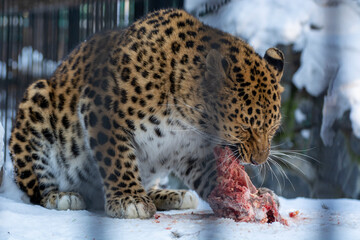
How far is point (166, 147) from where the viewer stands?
3719 mm

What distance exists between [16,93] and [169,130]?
3221 millimetres

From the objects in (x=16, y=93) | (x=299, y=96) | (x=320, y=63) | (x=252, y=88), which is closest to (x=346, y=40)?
(x=320, y=63)

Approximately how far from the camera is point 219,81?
134 inches

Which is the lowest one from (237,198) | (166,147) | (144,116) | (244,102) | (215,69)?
(237,198)

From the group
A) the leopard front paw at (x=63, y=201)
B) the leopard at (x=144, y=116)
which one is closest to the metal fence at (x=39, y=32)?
the leopard at (x=144, y=116)

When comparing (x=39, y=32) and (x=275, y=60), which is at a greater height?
(x=39, y=32)

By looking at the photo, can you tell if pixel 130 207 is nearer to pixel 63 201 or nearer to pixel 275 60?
pixel 63 201

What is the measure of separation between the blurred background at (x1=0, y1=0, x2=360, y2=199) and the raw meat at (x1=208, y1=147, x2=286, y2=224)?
236 cm

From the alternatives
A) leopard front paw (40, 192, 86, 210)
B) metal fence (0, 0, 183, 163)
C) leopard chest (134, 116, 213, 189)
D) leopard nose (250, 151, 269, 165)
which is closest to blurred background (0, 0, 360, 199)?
metal fence (0, 0, 183, 163)

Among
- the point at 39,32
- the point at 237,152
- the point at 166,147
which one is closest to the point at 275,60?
the point at 237,152

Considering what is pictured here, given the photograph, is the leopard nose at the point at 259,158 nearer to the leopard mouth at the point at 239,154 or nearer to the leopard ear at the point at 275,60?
the leopard mouth at the point at 239,154

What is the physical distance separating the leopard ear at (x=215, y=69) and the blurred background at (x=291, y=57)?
2480 mm

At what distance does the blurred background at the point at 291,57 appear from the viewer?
593 cm

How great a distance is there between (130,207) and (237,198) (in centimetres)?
66
